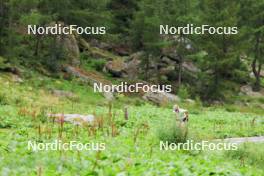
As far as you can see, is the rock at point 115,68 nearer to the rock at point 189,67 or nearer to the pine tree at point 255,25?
the rock at point 189,67

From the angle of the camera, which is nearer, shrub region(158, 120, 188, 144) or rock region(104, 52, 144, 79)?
shrub region(158, 120, 188, 144)

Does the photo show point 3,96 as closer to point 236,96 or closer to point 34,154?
point 34,154

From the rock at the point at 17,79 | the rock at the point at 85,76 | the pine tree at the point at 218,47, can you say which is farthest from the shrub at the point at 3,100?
the pine tree at the point at 218,47

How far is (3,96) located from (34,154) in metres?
15.5

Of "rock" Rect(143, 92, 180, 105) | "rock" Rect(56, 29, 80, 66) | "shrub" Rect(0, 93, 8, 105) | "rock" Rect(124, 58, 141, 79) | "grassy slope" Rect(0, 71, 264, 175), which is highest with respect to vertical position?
"rock" Rect(56, 29, 80, 66)

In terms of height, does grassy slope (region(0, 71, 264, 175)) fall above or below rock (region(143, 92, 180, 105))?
below

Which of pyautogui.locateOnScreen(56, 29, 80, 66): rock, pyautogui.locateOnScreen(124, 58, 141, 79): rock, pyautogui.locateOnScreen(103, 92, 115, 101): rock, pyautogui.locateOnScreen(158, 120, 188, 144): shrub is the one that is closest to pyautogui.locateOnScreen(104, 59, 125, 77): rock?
pyautogui.locateOnScreen(124, 58, 141, 79): rock

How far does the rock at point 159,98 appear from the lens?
40.4m

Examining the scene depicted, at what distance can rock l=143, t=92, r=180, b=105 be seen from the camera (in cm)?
4038

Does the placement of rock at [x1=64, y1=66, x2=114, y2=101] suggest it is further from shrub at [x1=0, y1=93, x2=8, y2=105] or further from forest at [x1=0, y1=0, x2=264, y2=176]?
shrub at [x1=0, y1=93, x2=8, y2=105]

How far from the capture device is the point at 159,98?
4072 centimetres

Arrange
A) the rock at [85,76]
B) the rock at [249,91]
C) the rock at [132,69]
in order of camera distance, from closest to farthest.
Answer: the rock at [85,76] < the rock at [132,69] < the rock at [249,91]

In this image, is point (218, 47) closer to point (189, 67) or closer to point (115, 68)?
point (189, 67)

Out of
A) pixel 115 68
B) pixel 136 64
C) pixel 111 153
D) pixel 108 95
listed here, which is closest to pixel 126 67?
pixel 136 64
